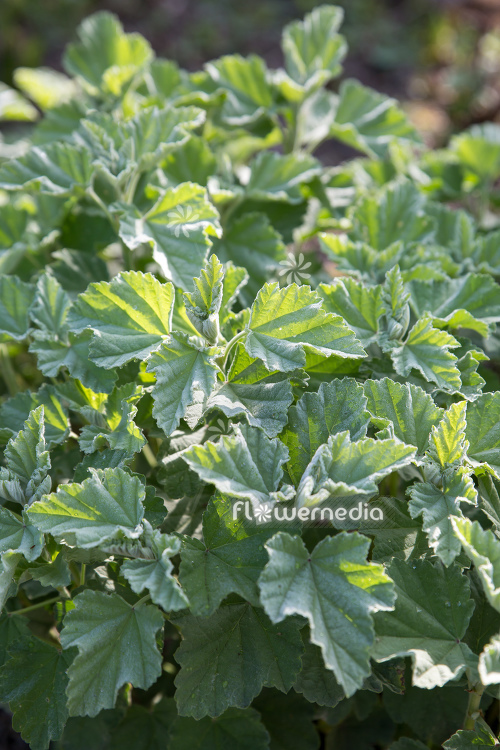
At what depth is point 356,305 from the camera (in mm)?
1810

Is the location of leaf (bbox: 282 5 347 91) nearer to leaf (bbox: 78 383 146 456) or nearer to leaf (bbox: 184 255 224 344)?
leaf (bbox: 184 255 224 344)

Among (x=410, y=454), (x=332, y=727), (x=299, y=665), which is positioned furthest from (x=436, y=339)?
(x=332, y=727)

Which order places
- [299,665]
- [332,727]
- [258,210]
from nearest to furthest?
1. [299,665]
2. [332,727]
3. [258,210]

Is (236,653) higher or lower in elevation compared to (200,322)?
lower

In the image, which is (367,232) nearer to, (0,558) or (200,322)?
(200,322)

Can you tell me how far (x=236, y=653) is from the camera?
155 centimetres

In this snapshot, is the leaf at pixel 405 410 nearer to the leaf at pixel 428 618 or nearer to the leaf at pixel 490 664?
the leaf at pixel 428 618

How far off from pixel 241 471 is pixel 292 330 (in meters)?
0.38

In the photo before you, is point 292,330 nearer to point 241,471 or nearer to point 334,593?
point 241,471

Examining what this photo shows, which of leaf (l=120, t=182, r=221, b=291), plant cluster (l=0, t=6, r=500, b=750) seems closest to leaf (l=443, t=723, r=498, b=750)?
plant cluster (l=0, t=6, r=500, b=750)

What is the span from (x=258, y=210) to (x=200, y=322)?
38.9 inches

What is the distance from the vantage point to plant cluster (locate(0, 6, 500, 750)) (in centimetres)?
140

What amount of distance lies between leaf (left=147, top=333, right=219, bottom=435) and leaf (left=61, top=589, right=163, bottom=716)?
416mm

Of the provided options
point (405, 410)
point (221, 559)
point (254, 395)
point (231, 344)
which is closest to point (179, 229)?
point (231, 344)
